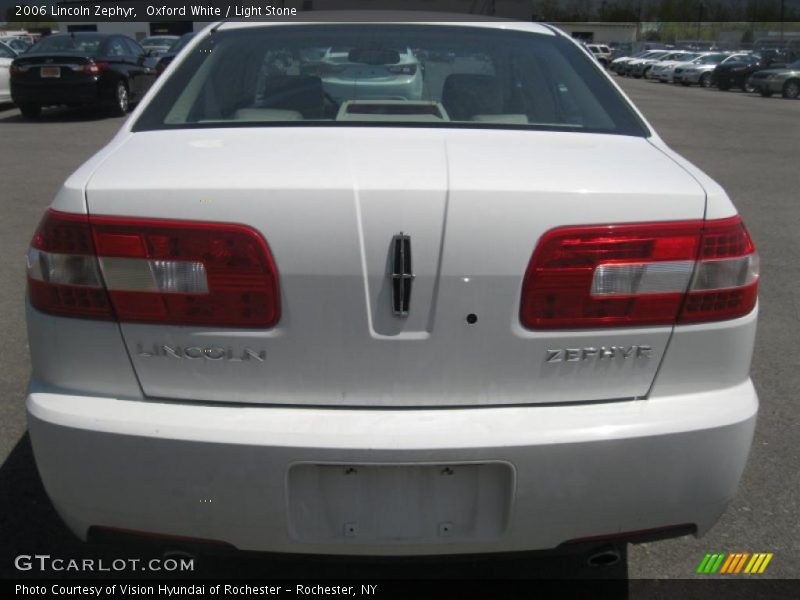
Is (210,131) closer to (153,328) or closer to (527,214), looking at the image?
(153,328)

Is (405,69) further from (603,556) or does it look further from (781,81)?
(781,81)

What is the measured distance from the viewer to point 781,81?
86.3 ft

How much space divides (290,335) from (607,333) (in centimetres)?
73

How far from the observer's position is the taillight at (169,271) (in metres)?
1.84

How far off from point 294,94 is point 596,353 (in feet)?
4.81

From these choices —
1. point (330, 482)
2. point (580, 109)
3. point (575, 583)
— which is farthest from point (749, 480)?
point (330, 482)

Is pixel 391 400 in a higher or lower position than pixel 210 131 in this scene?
lower

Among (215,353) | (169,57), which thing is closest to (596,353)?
(215,353)

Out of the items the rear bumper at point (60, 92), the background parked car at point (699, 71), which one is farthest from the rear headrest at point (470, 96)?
the background parked car at point (699, 71)

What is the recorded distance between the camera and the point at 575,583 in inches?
99.5

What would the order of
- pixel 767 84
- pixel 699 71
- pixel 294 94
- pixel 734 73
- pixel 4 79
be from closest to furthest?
pixel 294 94, pixel 4 79, pixel 767 84, pixel 734 73, pixel 699 71

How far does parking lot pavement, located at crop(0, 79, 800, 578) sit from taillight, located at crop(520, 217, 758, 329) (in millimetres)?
201

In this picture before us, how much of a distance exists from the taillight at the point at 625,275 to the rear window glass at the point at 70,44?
14.0 metres

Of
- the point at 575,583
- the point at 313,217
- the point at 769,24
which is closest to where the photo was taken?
the point at 313,217
